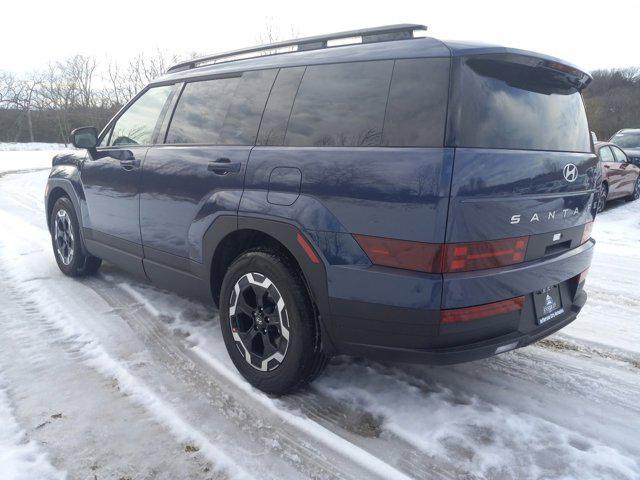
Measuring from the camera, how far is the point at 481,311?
2080 millimetres

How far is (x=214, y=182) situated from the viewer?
286 centimetres

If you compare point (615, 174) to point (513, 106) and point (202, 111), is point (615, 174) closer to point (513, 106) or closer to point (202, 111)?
point (513, 106)

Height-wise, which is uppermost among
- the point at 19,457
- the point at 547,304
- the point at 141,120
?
the point at 141,120

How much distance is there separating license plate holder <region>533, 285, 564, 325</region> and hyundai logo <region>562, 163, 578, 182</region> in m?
0.57

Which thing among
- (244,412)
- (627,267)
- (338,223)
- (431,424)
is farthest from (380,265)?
(627,267)

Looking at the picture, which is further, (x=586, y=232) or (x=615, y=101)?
(x=615, y=101)

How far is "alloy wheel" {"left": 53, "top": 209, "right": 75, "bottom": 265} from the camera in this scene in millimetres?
4699

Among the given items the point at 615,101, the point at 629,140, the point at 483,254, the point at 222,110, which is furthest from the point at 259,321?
the point at 615,101

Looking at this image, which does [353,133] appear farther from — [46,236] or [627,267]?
[46,236]

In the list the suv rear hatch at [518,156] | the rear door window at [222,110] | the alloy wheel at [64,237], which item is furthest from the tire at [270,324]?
the alloy wheel at [64,237]

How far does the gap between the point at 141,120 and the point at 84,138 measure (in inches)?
25.0

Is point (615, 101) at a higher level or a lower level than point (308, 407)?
higher

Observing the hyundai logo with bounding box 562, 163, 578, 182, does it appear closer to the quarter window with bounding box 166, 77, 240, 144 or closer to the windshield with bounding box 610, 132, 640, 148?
the quarter window with bounding box 166, 77, 240, 144

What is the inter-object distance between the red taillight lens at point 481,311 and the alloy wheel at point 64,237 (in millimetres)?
3989
